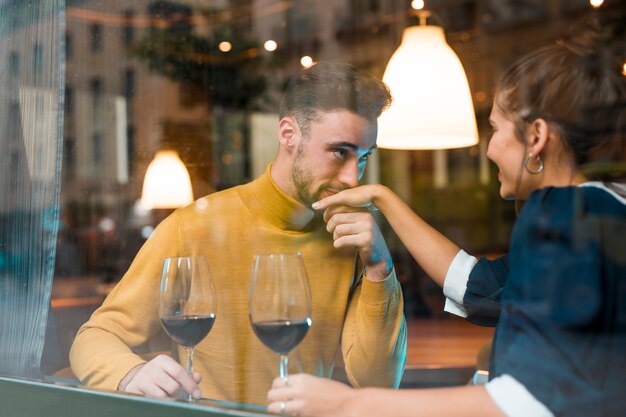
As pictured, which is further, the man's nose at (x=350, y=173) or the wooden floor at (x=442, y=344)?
the wooden floor at (x=442, y=344)

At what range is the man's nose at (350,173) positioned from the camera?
1420mm

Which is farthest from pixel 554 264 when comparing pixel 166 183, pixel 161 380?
pixel 166 183

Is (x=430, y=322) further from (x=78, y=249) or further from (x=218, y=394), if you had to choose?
(x=218, y=394)

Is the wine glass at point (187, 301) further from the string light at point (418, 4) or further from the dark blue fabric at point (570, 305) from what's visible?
the string light at point (418, 4)

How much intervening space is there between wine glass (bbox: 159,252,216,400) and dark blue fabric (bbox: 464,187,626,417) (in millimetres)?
512

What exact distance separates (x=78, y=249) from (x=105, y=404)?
78cm

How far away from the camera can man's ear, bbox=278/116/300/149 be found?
1.55 metres

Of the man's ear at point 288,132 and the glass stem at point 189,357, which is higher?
the man's ear at point 288,132

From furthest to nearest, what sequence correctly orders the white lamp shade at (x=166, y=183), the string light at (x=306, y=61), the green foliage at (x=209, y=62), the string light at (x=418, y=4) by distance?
the string light at (x=418, y=4)
the green foliage at (x=209, y=62)
the white lamp shade at (x=166, y=183)
the string light at (x=306, y=61)

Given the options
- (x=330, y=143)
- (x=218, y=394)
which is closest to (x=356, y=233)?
(x=330, y=143)

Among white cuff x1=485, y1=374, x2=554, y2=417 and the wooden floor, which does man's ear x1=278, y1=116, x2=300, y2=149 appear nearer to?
white cuff x1=485, y1=374, x2=554, y2=417

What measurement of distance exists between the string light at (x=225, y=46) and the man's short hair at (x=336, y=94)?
111 cm

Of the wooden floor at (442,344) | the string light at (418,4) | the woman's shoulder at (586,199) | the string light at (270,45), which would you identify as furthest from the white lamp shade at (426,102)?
the wooden floor at (442,344)

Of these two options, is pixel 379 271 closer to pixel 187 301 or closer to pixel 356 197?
pixel 356 197
